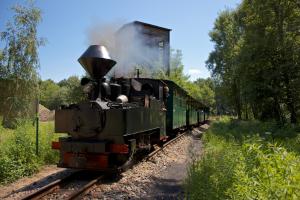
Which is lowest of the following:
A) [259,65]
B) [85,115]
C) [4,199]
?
[4,199]

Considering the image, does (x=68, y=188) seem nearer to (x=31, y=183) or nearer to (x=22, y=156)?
(x=31, y=183)

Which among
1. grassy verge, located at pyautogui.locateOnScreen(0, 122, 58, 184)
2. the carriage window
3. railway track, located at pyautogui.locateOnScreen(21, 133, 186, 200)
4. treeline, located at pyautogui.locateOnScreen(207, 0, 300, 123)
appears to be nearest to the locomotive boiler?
railway track, located at pyautogui.locateOnScreen(21, 133, 186, 200)

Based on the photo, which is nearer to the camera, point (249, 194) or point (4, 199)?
point (249, 194)

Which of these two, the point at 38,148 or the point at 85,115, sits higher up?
the point at 85,115

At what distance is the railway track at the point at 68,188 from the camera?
6.68 metres

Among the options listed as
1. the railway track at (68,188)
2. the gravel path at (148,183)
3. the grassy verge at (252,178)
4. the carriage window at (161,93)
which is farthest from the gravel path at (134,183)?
the carriage window at (161,93)

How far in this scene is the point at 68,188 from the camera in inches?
298

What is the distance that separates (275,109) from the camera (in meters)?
21.3

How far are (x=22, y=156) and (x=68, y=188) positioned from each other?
2.37 meters

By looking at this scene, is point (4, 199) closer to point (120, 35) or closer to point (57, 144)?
point (57, 144)

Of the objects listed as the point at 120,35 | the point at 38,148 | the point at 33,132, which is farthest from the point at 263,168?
the point at 120,35

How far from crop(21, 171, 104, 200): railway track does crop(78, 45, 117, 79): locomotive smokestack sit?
2.71 metres

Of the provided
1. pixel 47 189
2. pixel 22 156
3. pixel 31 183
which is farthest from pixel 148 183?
pixel 22 156

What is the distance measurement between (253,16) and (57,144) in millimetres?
16963
